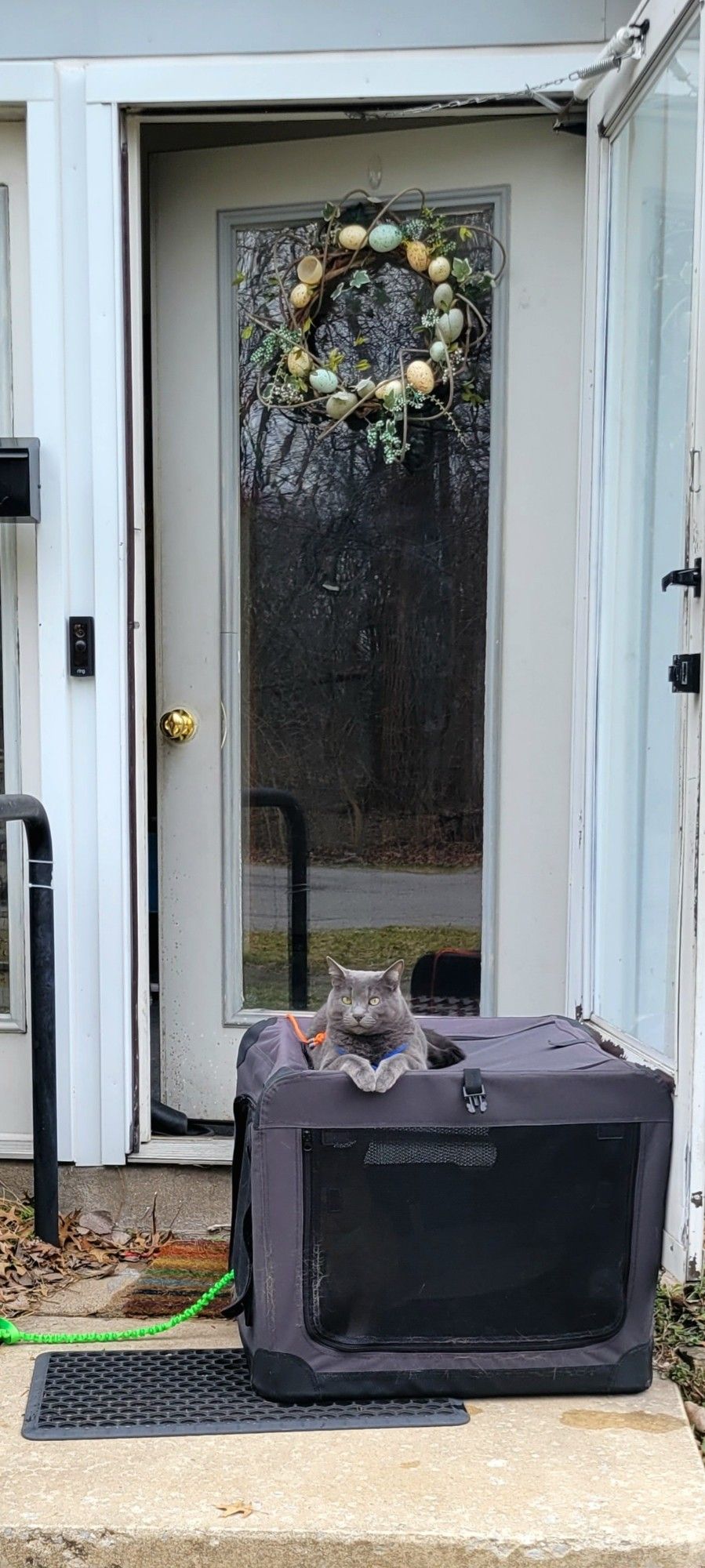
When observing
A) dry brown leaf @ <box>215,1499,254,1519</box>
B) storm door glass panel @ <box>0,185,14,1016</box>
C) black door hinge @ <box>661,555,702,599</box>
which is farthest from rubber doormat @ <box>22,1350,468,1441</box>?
black door hinge @ <box>661,555,702,599</box>

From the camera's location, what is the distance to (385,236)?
9.05 ft

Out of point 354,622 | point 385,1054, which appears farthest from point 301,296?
point 385,1054

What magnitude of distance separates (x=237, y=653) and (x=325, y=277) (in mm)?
874

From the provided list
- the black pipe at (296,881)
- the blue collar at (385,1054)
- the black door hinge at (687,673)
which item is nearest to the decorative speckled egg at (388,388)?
the black pipe at (296,881)

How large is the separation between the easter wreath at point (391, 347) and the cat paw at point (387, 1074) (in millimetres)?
1512

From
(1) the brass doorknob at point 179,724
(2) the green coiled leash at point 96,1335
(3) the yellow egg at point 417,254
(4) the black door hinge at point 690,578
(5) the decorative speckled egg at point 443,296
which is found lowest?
(2) the green coiled leash at point 96,1335

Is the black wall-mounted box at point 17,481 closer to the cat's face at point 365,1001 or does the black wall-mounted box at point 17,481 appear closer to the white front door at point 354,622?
the white front door at point 354,622

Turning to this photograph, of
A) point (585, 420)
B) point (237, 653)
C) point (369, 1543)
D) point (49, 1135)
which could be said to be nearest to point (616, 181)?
point (585, 420)

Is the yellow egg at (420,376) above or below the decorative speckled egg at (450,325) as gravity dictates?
below

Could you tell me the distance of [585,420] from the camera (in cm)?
256

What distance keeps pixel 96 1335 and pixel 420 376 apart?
2.05 meters

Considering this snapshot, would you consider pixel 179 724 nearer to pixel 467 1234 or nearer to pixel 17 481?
pixel 17 481

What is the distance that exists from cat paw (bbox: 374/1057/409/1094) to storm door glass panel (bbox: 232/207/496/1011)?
1.05 m

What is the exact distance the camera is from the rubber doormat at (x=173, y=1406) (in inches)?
74.0
